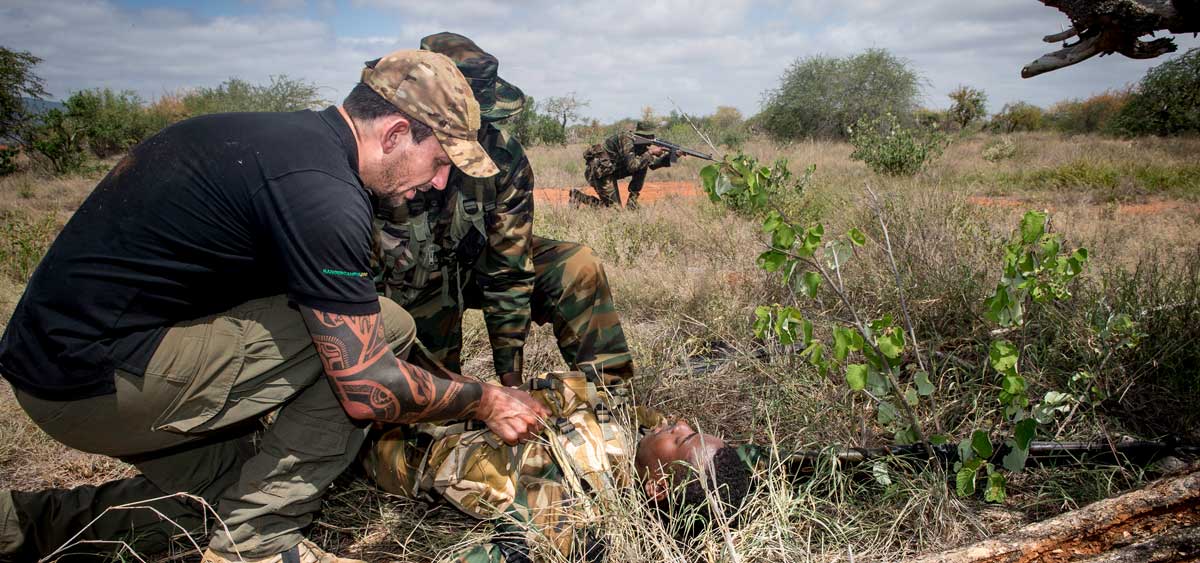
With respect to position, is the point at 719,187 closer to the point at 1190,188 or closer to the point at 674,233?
the point at 674,233

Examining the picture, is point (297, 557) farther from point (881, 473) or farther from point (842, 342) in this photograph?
point (881, 473)

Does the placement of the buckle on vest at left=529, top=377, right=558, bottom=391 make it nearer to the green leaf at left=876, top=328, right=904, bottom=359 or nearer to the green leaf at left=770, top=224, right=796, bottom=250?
the green leaf at left=770, top=224, right=796, bottom=250

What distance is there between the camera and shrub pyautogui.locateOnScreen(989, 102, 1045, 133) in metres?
22.4

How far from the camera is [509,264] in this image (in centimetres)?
298

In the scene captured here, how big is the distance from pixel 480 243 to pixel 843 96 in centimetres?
2174

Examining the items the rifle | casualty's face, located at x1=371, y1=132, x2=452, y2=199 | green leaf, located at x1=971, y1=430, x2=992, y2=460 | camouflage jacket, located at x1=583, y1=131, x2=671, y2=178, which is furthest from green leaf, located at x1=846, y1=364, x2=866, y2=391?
camouflage jacket, located at x1=583, y1=131, x2=671, y2=178

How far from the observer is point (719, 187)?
1.97m

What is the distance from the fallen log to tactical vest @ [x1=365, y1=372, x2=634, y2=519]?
1.04 meters

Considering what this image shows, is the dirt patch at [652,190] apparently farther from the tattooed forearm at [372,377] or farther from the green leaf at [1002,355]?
the green leaf at [1002,355]

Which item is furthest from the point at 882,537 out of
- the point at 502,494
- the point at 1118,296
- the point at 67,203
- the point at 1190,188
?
the point at 67,203

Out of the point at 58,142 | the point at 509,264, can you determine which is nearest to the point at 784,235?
the point at 509,264

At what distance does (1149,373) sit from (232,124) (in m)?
3.43

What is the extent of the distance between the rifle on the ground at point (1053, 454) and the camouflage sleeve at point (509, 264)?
132cm

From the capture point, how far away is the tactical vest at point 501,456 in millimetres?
2211
